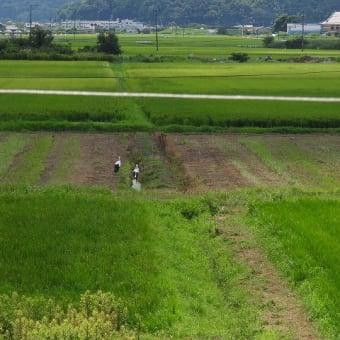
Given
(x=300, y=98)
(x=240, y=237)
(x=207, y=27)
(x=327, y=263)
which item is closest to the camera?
(x=327, y=263)

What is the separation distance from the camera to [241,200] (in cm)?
1291

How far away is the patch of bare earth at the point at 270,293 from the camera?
756 centimetres

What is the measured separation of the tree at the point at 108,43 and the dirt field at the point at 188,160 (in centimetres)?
3830

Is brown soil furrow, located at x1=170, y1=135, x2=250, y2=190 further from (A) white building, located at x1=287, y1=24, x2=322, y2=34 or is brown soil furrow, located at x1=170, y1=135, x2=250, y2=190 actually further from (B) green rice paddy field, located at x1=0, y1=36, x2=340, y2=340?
(A) white building, located at x1=287, y1=24, x2=322, y2=34

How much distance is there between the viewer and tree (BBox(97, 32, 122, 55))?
58.4 meters

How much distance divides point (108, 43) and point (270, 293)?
172 ft

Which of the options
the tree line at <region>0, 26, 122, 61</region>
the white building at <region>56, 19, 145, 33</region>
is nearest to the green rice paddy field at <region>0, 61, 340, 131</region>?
the tree line at <region>0, 26, 122, 61</region>

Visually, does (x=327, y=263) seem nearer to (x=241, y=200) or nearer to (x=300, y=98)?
(x=241, y=200)

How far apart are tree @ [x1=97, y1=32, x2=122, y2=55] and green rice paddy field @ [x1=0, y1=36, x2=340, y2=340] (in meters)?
35.4

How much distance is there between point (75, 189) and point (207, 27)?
447ft

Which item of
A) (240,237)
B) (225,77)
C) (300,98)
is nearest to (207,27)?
(225,77)

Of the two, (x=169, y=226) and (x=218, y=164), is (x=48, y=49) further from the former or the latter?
(x=169, y=226)

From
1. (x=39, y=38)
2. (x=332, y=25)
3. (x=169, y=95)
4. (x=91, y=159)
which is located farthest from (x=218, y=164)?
(x=332, y=25)

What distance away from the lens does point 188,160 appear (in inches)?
686
